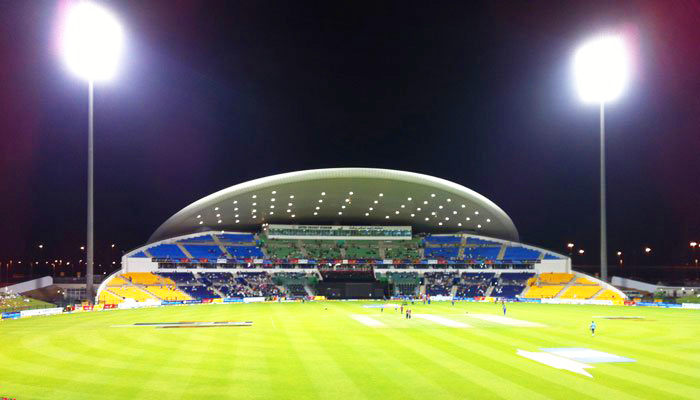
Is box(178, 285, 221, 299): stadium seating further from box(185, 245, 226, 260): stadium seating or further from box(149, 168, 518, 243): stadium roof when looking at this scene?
box(149, 168, 518, 243): stadium roof

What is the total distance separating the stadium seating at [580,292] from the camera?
74.0 m

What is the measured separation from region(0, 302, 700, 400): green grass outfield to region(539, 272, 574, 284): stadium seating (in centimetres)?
4651

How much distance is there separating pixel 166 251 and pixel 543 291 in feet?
179

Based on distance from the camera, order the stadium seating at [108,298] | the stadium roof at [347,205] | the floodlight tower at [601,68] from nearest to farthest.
→ 1. the floodlight tower at [601,68]
2. the stadium seating at [108,298]
3. the stadium roof at [347,205]

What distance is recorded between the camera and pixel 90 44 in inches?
1756

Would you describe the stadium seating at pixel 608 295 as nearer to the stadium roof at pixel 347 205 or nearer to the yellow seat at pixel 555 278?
the yellow seat at pixel 555 278

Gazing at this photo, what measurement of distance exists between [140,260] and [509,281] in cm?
5401

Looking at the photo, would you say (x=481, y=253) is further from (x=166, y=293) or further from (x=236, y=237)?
(x=166, y=293)

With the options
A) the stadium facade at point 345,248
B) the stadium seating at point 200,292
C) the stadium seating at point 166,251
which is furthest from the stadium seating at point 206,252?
the stadium seating at point 200,292

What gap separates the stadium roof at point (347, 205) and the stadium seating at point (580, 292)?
14.9 meters

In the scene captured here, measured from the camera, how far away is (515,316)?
45125 millimetres

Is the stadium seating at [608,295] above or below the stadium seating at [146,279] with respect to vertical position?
below

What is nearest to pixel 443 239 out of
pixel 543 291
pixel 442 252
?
pixel 442 252

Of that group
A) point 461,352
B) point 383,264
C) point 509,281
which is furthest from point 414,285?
point 461,352
